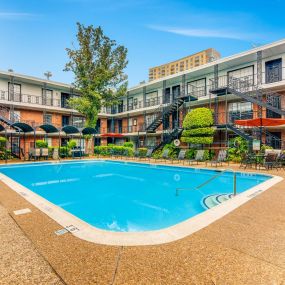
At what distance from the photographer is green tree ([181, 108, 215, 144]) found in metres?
17.6

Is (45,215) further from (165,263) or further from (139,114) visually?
(139,114)

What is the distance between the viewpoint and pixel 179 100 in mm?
20844

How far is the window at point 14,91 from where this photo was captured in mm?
21939

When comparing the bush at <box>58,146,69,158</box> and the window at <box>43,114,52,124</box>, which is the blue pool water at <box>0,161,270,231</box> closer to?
the bush at <box>58,146,69,158</box>

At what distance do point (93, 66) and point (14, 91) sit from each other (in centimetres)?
921

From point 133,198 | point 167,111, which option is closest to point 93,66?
point 167,111

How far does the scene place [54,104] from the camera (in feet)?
85.0

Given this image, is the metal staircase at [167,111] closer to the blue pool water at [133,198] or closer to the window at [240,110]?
the window at [240,110]

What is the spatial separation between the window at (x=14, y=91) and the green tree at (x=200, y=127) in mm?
18321

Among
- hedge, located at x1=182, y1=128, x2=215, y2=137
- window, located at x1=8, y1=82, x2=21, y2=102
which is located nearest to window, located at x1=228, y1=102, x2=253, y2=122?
hedge, located at x1=182, y1=128, x2=215, y2=137

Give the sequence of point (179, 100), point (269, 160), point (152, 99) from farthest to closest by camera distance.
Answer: point (152, 99), point (179, 100), point (269, 160)

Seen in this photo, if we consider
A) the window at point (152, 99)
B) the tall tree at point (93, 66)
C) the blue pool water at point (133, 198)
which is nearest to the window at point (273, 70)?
the blue pool water at point (133, 198)

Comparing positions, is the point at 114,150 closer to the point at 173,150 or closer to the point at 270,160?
the point at 173,150

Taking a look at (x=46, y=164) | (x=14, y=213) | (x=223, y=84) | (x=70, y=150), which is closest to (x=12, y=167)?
(x=46, y=164)
